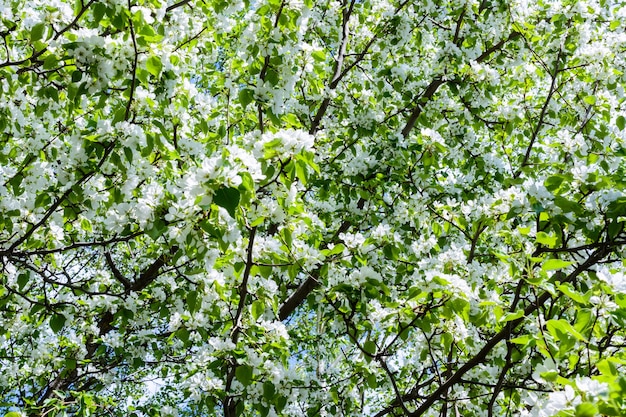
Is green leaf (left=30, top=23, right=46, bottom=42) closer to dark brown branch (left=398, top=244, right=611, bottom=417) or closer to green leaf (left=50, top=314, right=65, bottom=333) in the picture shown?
green leaf (left=50, top=314, right=65, bottom=333)

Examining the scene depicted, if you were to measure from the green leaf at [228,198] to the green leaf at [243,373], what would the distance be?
4.68 feet

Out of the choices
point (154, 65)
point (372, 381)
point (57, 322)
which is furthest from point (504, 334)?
point (57, 322)

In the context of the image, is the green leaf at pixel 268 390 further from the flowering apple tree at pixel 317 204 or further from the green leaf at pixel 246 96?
the green leaf at pixel 246 96

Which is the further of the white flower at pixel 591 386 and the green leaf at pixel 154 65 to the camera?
the green leaf at pixel 154 65

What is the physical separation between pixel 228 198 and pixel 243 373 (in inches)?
58.0

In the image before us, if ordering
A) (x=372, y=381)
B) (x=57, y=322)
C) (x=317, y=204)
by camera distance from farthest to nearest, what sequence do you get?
(x=317, y=204) → (x=57, y=322) → (x=372, y=381)

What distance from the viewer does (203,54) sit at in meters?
6.18

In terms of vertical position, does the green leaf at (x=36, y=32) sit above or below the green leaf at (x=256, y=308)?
above

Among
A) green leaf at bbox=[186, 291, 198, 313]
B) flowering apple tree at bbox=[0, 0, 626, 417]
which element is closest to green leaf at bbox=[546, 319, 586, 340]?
flowering apple tree at bbox=[0, 0, 626, 417]

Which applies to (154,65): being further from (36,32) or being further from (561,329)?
(561,329)

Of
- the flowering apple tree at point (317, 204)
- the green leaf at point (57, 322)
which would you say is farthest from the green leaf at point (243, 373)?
the green leaf at point (57, 322)

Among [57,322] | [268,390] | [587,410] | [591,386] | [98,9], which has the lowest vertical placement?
[587,410]

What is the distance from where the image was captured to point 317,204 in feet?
19.9

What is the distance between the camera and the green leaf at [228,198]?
211 cm
